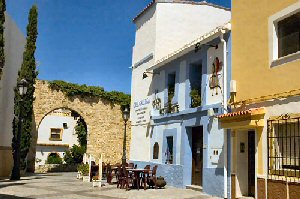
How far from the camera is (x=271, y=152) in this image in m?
9.13

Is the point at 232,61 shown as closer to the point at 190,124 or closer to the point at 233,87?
the point at 233,87

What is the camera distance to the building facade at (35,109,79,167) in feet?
136

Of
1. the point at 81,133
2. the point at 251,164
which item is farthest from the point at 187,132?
the point at 81,133

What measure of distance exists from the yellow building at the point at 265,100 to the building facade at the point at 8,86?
1353 centimetres

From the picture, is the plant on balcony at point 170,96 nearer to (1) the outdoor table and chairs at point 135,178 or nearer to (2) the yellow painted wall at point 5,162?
(1) the outdoor table and chairs at point 135,178

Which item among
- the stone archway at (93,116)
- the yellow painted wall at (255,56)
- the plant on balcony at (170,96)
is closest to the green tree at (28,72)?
the stone archway at (93,116)

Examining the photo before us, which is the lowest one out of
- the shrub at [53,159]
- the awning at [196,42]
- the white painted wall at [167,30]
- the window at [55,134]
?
the shrub at [53,159]

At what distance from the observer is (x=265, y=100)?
9.45 meters

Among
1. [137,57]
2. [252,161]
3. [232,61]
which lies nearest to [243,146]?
[252,161]

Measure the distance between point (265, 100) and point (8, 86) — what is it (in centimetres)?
1581

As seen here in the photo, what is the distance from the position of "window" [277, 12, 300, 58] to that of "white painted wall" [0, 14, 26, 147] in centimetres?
1510

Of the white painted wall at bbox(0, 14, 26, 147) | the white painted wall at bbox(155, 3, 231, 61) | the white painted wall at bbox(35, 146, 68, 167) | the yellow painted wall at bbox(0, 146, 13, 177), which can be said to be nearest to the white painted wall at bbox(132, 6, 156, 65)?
the white painted wall at bbox(155, 3, 231, 61)

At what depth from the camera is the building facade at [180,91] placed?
12.5 metres

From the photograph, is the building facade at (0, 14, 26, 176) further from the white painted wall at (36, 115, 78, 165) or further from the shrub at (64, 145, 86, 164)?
the white painted wall at (36, 115, 78, 165)
